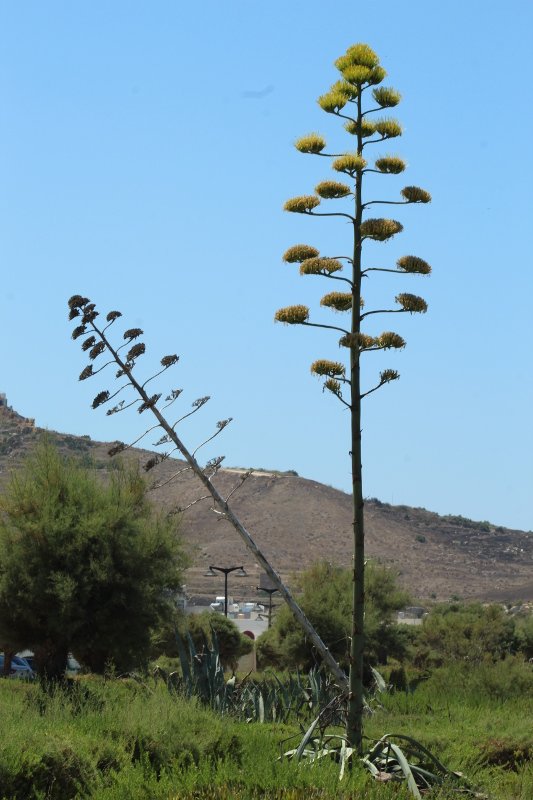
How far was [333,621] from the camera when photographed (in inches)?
1544

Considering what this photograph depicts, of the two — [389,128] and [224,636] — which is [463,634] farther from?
[389,128]

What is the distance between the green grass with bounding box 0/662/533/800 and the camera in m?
9.39

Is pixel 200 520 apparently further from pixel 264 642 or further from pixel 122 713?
pixel 122 713

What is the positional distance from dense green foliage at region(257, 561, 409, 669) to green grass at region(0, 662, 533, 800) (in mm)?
21764

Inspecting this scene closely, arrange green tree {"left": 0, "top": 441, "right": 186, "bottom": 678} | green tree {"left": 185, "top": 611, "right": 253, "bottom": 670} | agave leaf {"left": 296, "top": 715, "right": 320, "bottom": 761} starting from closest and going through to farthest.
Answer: agave leaf {"left": 296, "top": 715, "right": 320, "bottom": 761}, green tree {"left": 0, "top": 441, "right": 186, "bottom": 678}, green tree {"left": 185, "top": 611, "right": 253, "bottom": 670}

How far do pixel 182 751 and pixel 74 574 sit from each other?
40.5ft

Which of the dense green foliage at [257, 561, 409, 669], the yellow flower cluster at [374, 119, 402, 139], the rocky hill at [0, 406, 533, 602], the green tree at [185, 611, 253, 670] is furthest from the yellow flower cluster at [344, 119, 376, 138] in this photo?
the rocky hill at [0, 406, 533, 602]

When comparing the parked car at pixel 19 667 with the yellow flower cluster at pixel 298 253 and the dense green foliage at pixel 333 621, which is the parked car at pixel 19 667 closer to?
the dense green foliage at pixel 333 621

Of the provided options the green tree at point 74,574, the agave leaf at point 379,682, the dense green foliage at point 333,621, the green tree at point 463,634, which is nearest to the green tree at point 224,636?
the dense green foliage at point 333,621

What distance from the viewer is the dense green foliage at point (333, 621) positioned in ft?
129

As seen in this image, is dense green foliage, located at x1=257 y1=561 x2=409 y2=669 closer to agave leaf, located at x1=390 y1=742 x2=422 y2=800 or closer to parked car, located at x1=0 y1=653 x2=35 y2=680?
parked car, located at x1=0 y1=653 x2=35 y2=680

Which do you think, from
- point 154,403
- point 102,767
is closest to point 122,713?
point 102,767

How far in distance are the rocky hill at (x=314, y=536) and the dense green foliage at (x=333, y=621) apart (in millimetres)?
37418

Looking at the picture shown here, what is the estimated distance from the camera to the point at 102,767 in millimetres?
10594
